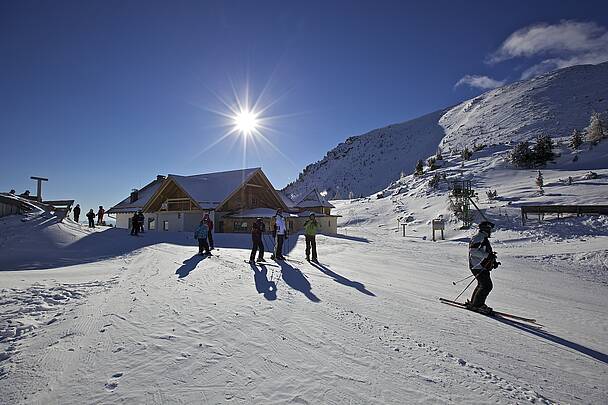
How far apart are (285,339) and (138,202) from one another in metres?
39.2

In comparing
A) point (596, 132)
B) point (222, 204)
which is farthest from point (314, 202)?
point (596, 132)

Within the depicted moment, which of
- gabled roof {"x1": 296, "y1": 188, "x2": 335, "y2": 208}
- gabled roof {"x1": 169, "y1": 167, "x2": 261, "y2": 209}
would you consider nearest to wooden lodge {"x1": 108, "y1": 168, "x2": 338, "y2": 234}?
gabled roof {"x1": 169, "y1": 167, "x2": 261, "y2": 209}

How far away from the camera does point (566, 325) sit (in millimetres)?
5215

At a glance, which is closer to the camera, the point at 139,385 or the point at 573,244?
the point at 139,385

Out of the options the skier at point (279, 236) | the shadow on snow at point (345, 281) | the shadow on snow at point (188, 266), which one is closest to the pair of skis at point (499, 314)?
the shadow on snow at point (345, 281)

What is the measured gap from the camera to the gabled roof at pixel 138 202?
36.8 meters

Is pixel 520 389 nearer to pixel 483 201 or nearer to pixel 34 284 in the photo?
pixel 34 284

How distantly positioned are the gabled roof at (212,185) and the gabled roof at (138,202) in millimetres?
8793

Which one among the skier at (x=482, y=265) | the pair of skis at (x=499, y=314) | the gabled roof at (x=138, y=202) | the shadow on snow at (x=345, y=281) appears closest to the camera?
the pair of skis at (x=499, y=314)

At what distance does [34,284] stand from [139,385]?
17.3 ft

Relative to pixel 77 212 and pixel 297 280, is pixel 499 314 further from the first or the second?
pixel 77 212

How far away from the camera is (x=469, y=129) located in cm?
6531

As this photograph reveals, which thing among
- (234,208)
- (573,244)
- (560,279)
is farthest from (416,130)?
(560,279)

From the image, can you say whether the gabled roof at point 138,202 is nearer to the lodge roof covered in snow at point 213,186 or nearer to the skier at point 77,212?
the lodge roof covered in snow at point 213,186
